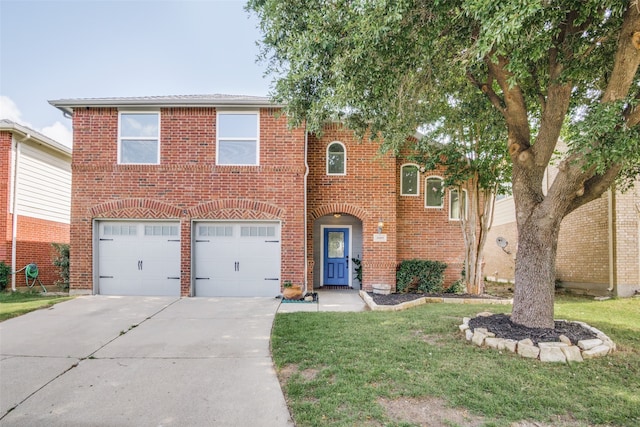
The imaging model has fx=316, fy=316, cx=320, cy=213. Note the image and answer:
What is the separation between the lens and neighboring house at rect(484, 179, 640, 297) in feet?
30.2

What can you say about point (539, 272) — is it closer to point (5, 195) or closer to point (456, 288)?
point (456, 288)

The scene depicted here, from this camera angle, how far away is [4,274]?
929cm

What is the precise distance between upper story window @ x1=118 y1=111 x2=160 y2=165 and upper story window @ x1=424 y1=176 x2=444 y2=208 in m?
8.24

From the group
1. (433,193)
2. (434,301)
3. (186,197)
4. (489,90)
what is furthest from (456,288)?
(186,197)

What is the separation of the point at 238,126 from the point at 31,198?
747 centimetres

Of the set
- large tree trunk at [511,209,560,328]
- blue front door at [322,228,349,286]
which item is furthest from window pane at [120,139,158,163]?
large tree trunk at [511,209,560,328]

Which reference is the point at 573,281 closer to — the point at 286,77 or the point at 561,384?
the point at 561,384

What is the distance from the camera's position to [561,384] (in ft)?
11.8

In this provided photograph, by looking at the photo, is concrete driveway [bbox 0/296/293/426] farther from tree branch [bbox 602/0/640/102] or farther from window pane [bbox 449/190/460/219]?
window pane [bbox 449/190/460/219]

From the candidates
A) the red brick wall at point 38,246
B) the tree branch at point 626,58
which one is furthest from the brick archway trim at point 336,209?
the red brick wall at point 38,246

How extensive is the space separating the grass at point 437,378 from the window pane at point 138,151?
6330mm

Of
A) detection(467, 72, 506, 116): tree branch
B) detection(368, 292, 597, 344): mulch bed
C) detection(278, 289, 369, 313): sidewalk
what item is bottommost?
detection(278, 289, 369, 313): sidewalk

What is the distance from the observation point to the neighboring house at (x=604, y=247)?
920 cm

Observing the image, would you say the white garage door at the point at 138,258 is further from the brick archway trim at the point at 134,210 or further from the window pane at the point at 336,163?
the window pane at the point at 336,163
